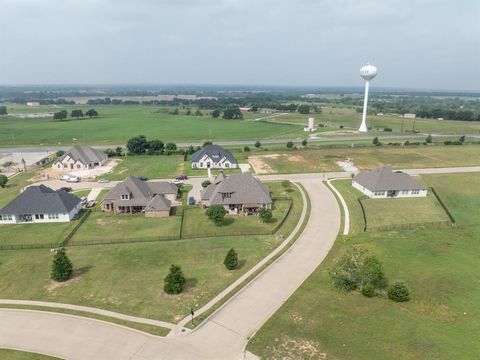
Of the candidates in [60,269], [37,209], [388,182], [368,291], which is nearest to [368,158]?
[388,182]

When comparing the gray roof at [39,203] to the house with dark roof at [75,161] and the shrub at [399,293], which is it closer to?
the house with dark roof at [75,161]

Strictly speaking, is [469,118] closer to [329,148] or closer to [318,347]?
[329,148]

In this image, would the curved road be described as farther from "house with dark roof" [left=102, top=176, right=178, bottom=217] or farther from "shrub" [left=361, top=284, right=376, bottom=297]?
"house with dark roof" [left=102, top=176, right=178, bottom=217]

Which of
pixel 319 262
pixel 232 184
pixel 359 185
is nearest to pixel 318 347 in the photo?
pixel 319 262

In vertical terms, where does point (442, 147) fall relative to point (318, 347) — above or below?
above

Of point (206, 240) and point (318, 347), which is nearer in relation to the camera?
point (318, 347)

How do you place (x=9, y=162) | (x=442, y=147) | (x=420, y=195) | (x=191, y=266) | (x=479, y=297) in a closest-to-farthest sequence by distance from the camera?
1. (x=479, y=297)
2. (x=191, y=266)
3. (x=420, y=195)
4. (x=9, y=162)
5. (x=442, y=147)

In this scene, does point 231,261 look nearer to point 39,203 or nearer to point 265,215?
point 265,215

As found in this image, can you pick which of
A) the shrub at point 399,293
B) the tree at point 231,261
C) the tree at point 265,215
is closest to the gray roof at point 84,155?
the tree at point 265,215
